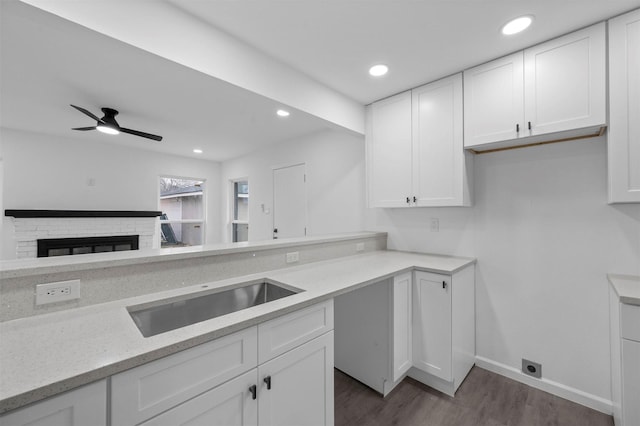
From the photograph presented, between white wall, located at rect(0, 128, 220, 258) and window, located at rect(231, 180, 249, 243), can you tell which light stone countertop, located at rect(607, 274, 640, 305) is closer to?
window, located at rect(231, 180, 249, 243)

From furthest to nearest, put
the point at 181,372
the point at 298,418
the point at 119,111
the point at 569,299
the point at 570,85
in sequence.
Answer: the point at 119,111, the point at 569,299, the point at 570,85, the point at 298,418, the point at 181,372

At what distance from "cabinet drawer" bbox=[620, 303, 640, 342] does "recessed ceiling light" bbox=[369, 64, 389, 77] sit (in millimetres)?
2070

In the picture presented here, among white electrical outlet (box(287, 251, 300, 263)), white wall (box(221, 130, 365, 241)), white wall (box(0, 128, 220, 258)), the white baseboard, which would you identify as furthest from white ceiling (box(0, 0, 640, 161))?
the white baseboard

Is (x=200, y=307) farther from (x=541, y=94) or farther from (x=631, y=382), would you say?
(x=541, y=94)

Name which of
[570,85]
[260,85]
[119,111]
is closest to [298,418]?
[260,85]

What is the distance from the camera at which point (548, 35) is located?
68.2 inches

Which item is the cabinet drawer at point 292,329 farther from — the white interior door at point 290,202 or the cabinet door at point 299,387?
the white interior door at point 290,202

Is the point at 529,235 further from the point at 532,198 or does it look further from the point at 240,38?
the point at 240,38

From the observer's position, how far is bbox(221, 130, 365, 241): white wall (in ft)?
10.5

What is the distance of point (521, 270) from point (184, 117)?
3795mm

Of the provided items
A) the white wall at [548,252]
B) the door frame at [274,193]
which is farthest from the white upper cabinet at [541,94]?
the door frame at [274,193]

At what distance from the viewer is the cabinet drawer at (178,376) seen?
77 cm

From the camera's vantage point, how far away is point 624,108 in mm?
1519

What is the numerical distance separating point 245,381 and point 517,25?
2.45 meters
